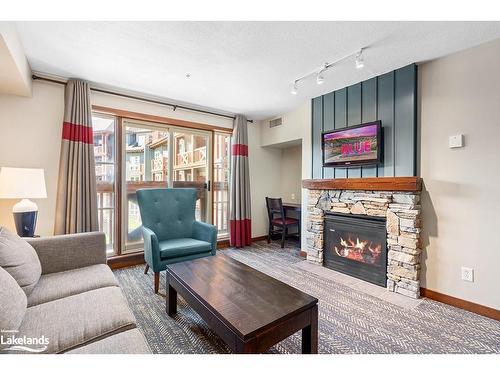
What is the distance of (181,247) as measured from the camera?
249cm

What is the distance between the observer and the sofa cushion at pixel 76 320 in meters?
1.05

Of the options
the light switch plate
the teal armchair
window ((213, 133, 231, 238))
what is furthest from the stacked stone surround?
window ((213, 133, 231, 238))

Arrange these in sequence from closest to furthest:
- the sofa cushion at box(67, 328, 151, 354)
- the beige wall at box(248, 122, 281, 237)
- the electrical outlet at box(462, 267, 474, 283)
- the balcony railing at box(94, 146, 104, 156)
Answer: the sofa cushion at box(67, 328, 151, 354), the electrical outlet at box(462, 267, 474, 283), the balcony railing at box(94, 146, 104, 156), the beige wall at box(248, 122, 281, 237)

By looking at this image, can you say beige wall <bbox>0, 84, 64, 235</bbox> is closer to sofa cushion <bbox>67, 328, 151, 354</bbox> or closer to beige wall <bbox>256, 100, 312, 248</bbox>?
sofa cushion <bbox>67, 328, 151, 354</bbox>

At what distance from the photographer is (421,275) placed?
242 centimetres

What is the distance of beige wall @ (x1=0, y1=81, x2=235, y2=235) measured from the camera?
2520 mm

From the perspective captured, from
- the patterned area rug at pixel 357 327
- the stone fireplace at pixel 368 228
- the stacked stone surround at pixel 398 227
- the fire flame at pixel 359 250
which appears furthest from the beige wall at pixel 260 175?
the patterned area rug at pixel 357 327

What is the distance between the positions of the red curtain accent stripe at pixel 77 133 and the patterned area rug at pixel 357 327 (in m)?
1.78

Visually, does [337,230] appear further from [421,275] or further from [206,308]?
[206,308]

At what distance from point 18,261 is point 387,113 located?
3.45 m

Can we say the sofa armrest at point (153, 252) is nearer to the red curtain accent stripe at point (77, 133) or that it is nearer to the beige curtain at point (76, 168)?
the beige curtain at point (76, 168)

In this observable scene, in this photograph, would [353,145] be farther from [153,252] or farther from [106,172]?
[106,172]

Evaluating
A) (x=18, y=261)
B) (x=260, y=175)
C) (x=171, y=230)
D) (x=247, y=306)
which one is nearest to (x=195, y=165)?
(x=260, y=175)
